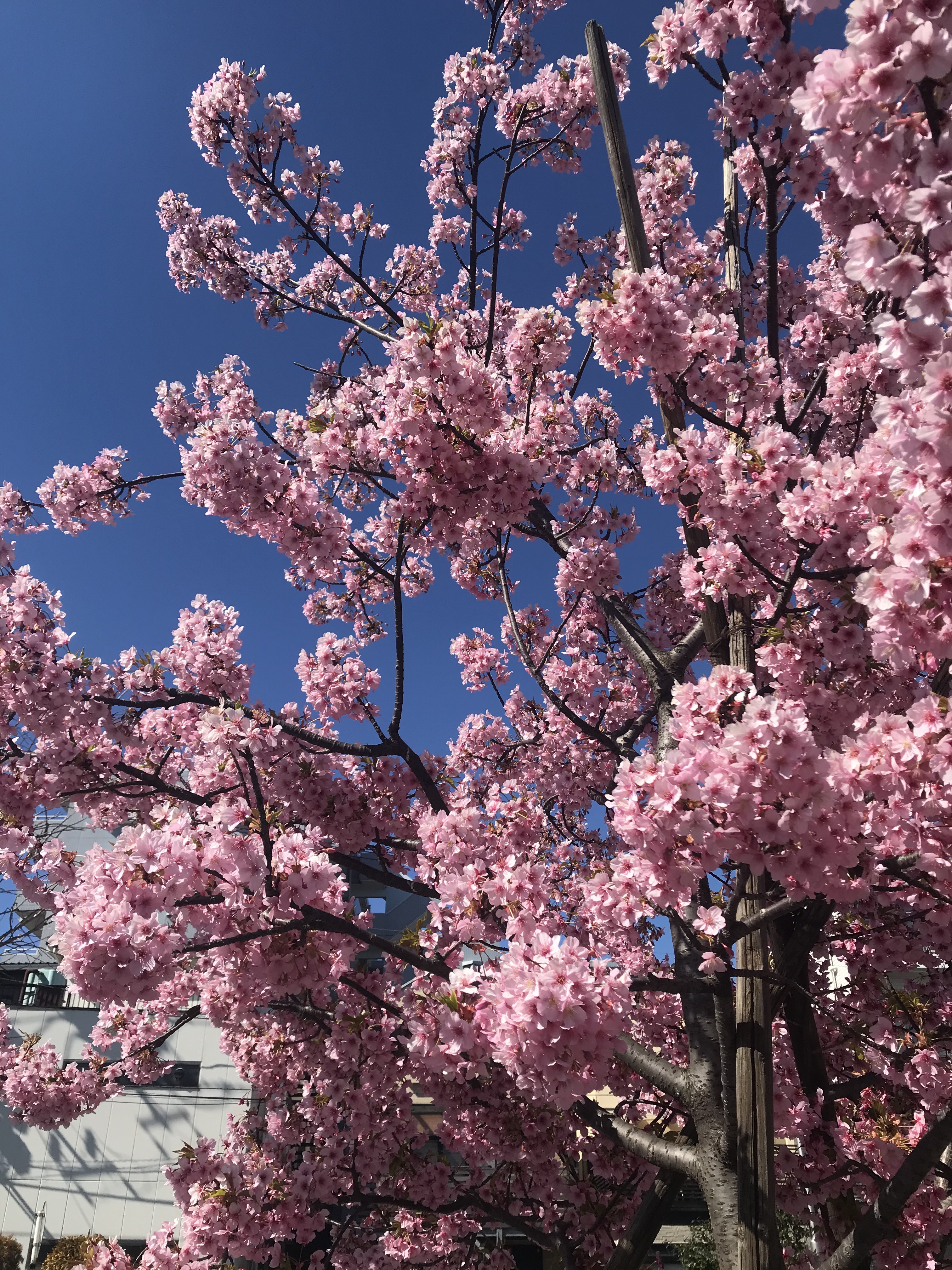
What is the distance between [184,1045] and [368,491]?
19.9 meters

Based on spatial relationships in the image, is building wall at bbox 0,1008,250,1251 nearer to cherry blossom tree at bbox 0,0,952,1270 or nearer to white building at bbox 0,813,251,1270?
white building at bbox 0,813,251,1270

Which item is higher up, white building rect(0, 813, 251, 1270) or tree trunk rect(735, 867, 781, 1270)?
tree trunk rect(735, 867, 781, 1270)

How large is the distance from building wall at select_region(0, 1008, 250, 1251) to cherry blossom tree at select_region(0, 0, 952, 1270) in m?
14.7

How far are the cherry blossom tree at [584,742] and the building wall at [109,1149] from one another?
48.3 ft

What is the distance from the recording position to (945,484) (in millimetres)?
2016

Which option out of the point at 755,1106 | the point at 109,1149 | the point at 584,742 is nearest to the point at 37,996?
the point at 109,1149

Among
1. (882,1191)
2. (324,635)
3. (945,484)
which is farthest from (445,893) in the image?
(324,635)

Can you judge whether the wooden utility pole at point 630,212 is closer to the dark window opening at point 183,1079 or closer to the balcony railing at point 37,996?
the dark window opening at point 183,1079

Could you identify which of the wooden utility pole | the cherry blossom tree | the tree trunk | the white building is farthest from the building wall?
the wooden utility pole

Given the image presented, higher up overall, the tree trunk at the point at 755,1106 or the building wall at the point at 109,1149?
the tree trunk at the point at 755,1106

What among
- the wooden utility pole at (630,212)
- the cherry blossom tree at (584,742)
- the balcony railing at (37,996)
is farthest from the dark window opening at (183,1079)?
the wooden utility pole at (630,212)

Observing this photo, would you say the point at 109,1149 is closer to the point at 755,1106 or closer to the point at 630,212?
the point at 755,1106

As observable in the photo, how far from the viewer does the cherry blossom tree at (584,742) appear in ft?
9.21

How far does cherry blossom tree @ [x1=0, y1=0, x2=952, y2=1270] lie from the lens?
281 centimetres
